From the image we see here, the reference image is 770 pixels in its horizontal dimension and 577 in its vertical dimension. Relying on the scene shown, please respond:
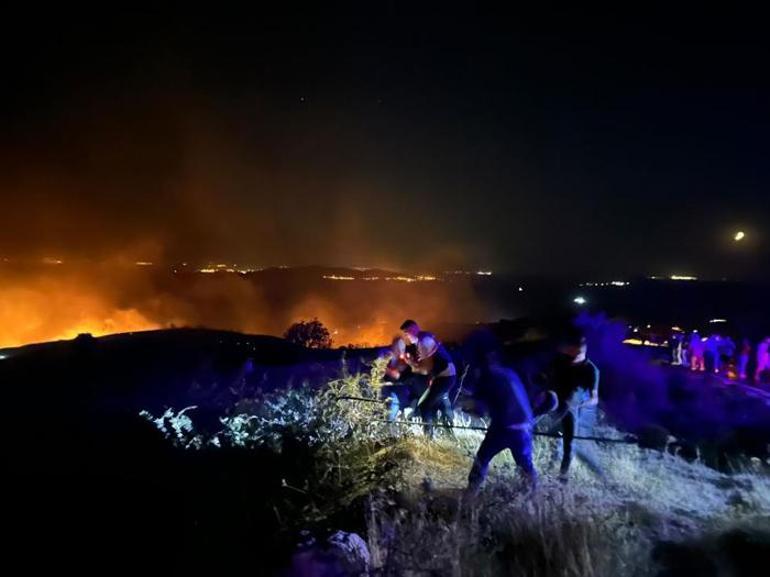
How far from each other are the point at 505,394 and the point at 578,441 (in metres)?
2.18

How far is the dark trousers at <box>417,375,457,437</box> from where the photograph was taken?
344 inches

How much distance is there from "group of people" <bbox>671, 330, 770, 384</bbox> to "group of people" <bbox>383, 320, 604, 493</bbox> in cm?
855

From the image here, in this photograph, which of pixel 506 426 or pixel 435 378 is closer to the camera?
pixel 506 426

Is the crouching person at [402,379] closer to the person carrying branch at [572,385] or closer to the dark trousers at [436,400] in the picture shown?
the dark trousers at [436,400]

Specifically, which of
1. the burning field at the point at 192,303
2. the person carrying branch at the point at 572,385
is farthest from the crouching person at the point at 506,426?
the burning field at the point at 192,303

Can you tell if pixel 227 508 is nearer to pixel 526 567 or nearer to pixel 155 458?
pixel 155 458

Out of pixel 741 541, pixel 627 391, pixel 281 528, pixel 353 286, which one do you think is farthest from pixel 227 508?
pixel 353 286

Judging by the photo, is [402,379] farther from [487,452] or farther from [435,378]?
[487,452]

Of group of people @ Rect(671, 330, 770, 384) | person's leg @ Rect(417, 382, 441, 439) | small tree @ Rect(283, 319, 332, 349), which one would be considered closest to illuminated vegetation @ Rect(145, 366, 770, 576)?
person's leg @ Rect(417, 382, 441, 439)

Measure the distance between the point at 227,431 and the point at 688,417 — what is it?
7.77 m

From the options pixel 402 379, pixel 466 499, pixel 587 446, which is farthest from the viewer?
pixel 402 379

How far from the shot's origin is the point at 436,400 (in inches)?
345

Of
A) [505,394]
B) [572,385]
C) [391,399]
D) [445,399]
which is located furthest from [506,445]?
[391,399]

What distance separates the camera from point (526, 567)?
14.4 ft
